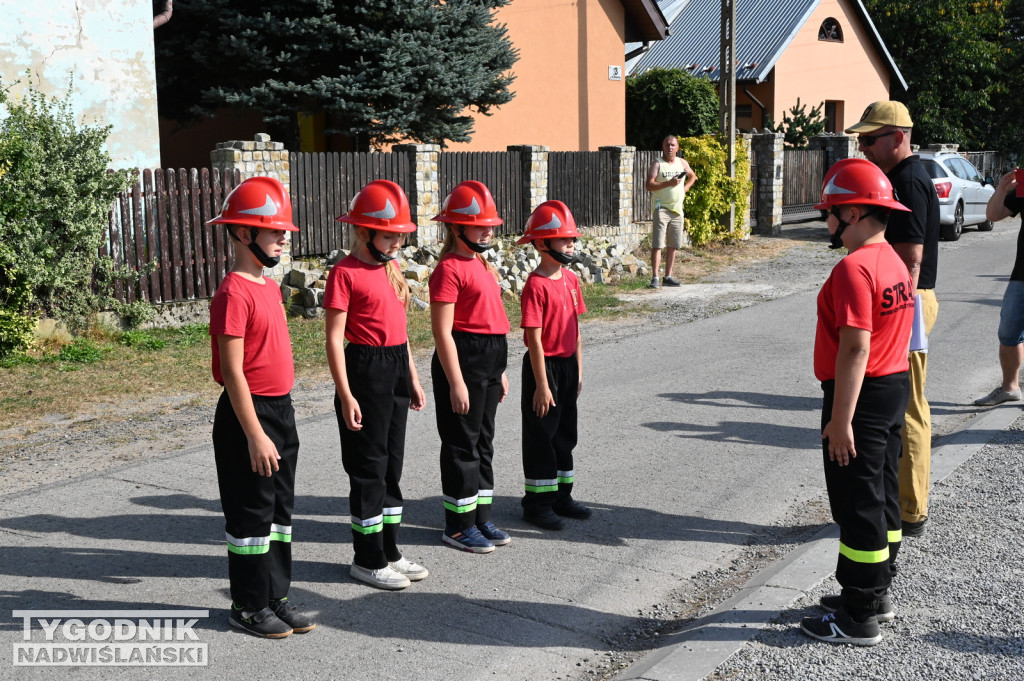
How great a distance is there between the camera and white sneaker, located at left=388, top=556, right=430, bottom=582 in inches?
187

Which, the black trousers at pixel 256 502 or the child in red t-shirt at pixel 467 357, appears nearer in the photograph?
the black trousers at pixel 256 502

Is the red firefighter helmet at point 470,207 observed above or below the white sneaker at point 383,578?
above

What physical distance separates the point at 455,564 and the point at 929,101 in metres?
37.0

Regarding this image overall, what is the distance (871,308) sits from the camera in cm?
393

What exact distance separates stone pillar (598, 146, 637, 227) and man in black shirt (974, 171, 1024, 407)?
37.6 ft

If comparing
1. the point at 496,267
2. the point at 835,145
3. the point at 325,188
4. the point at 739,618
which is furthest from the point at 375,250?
the point at 835,145

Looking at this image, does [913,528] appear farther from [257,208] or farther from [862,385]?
[257,208]

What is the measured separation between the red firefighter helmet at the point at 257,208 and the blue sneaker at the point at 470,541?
192 cm

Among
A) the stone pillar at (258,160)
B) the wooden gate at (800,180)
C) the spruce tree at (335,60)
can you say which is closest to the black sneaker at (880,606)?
the stone pillar at (258,160)

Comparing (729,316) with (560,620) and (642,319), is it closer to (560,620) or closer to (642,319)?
(642,319)

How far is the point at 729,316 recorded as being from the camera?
41.9 feet

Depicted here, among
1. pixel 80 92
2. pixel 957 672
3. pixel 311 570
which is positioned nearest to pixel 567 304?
pixel 311 570

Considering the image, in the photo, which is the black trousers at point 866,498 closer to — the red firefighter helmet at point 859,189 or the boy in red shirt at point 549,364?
the red firefighter helmet at point 859,189

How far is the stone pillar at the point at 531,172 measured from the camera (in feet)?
56.6
